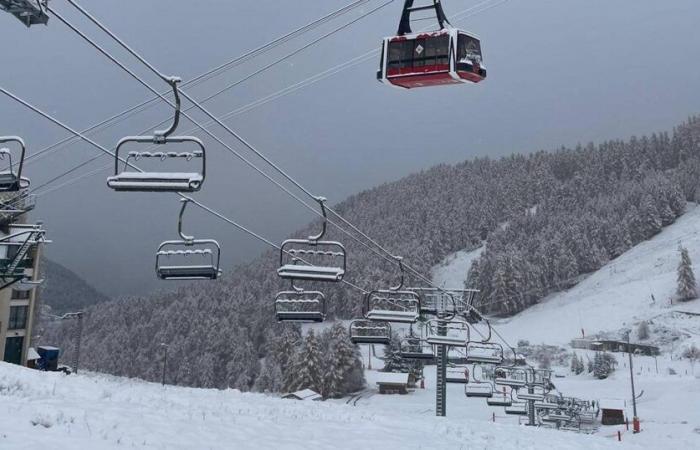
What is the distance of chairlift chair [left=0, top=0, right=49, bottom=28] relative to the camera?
15.9 ft

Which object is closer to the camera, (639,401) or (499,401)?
(499,401)

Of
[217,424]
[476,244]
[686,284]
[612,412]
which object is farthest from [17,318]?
[476,244]

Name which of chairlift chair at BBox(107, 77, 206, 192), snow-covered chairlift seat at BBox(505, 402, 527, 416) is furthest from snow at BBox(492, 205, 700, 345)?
chairlift chair at BBox(107, 77, 206, 192)

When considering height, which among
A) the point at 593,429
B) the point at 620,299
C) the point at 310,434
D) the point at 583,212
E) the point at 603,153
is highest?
the point at 603,153

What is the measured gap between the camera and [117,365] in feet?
339

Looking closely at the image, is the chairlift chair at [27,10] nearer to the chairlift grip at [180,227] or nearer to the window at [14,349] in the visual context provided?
the chairlift grip at [180,227]

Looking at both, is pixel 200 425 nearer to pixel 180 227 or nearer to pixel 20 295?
pixel 180 227

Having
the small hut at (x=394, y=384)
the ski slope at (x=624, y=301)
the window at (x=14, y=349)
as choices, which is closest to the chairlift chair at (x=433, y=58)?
the window at (x=14, y=349)

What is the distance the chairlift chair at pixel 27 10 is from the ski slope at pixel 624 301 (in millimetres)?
88127

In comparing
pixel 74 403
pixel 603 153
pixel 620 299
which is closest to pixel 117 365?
pixel 620 299

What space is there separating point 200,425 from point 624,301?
10348 centimetres

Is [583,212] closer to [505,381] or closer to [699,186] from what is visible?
[699,186]

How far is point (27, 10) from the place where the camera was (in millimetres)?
4949

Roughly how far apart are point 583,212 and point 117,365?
391ft
